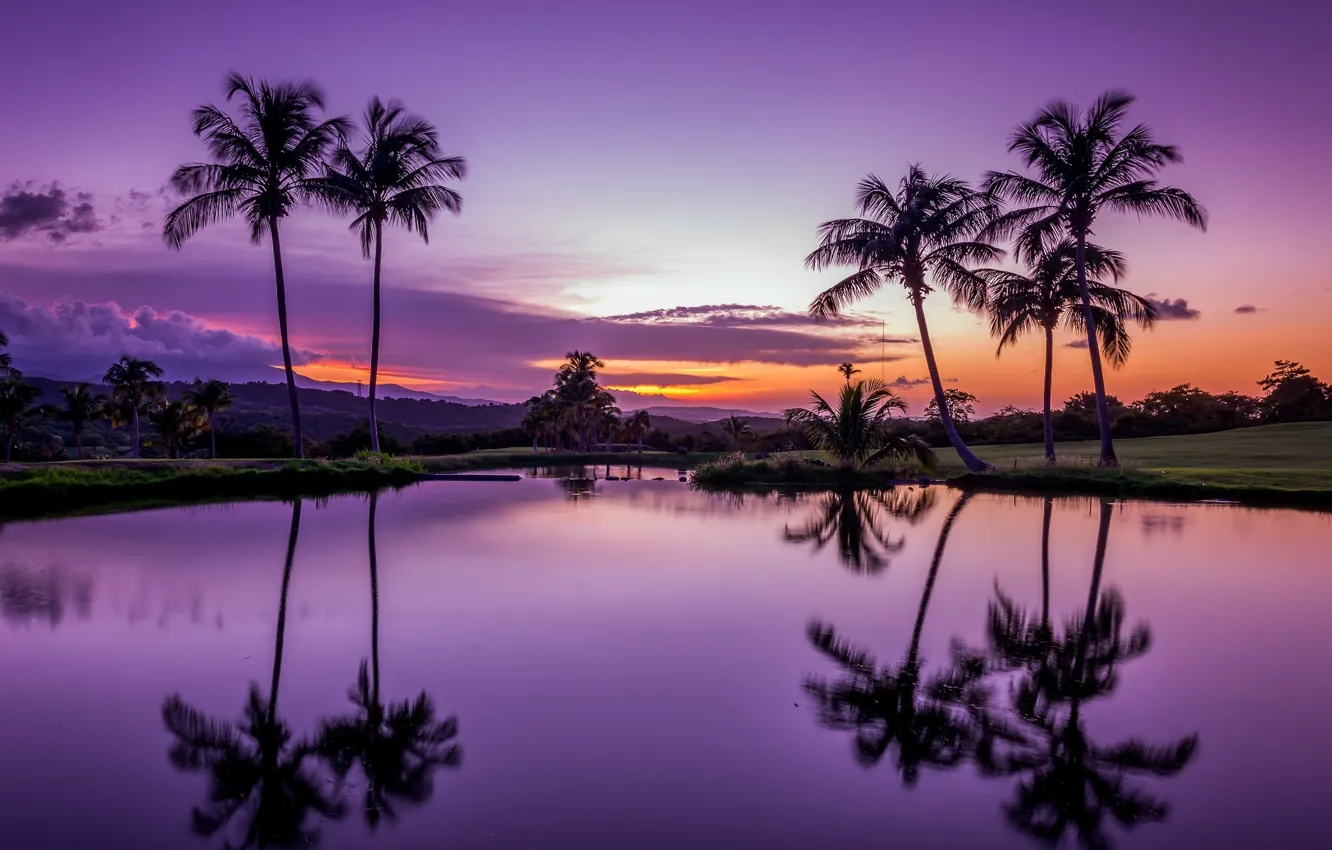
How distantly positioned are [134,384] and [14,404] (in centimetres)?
670

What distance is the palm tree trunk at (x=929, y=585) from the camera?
24.5ft

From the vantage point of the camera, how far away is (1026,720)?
5.71 metres

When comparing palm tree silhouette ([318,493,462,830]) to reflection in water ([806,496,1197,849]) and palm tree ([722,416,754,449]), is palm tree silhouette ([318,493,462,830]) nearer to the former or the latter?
reflection in water ([806,496,1197,849])

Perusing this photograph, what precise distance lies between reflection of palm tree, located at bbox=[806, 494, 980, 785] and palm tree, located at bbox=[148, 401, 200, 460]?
58.5m

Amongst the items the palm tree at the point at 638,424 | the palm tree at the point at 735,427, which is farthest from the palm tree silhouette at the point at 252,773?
the palm tree at the point at 638,424

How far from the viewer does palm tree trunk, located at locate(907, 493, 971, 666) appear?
7.46 m

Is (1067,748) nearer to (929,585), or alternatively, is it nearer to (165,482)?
(929,585)

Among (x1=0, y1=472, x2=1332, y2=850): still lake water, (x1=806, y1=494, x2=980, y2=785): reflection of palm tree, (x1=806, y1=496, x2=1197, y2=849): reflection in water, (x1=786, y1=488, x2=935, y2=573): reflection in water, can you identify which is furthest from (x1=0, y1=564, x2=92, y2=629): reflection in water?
(x1=786, y1=488, x2=935, y2=573): reflection in water

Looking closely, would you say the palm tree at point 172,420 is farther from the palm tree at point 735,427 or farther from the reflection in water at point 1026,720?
the reflection in water at point 1026,720

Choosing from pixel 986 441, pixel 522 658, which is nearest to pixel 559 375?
pixel 986 441

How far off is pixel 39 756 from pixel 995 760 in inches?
244

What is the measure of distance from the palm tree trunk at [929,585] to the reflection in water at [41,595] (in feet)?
28.6

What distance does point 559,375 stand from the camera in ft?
242

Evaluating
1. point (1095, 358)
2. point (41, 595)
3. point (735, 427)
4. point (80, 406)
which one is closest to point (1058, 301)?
point (1095, 358)
